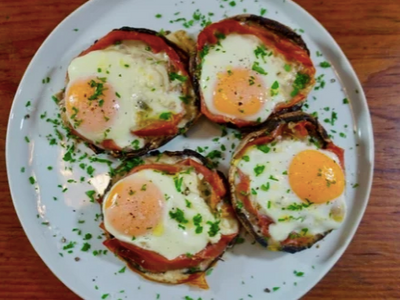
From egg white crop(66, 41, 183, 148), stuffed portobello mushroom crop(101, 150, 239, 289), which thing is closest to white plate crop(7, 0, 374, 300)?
stuffed portobello mushroom crop(101, 150, 239, 289)

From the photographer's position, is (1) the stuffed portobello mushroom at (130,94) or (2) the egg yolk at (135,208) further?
(1) the stuffed portobello mushroom at (130,94)

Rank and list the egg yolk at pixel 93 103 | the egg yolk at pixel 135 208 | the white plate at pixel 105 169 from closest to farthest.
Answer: the egg yolk at pixel 135 208, the egg yolk at pixel 93 103, the white plate at pixel 105 169

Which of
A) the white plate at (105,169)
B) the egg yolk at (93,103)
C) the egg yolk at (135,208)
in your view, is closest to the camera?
the egg yolk at (135,208)

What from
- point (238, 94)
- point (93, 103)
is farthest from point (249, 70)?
point (93, 103)

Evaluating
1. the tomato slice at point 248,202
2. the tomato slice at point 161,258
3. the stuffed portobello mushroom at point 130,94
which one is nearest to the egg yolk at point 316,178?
the tomato slice at point 248,202

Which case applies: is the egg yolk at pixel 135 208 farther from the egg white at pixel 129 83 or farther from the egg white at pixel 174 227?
the egg white at pixel 129 83

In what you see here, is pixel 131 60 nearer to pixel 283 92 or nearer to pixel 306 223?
pixel 283 92

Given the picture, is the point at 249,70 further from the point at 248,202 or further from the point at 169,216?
the point at 169,216
